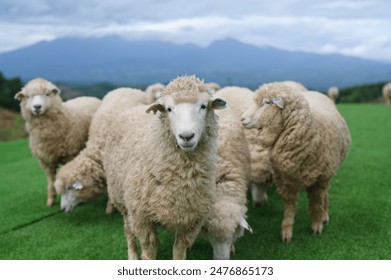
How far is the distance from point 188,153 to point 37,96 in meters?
3.48

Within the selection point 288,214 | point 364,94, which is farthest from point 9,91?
point 288,214

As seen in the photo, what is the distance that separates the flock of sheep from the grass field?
0.23 meters

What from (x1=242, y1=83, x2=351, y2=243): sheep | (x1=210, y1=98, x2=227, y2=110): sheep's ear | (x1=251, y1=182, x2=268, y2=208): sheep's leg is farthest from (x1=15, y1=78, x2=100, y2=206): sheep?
(x1=210, y1=98, x2=227, y2=110): sheep's ear

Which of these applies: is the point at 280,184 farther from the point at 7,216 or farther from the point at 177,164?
the point at 7,216

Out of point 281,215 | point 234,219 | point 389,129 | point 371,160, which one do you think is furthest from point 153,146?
point 389,129

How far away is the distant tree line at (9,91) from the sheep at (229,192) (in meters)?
Answer: 19.8

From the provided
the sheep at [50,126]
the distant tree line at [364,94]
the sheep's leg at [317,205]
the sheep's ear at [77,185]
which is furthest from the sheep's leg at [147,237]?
the distant tree line at [364,94]

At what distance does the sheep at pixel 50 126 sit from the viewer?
19.4 ft

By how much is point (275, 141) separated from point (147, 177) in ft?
5.40

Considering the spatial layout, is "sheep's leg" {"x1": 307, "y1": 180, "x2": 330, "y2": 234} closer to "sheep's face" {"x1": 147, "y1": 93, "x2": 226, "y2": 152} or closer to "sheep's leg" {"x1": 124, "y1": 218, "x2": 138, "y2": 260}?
Answer: "sheep's leg" {"x1": 124, "y1": 218, "x2": 138, "y2": 260}

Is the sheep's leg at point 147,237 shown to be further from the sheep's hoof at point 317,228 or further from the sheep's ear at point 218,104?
the sheep's hoof at point 317,228

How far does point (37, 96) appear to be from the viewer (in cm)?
584

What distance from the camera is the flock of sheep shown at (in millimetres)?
3152

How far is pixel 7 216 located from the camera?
5.96 m
